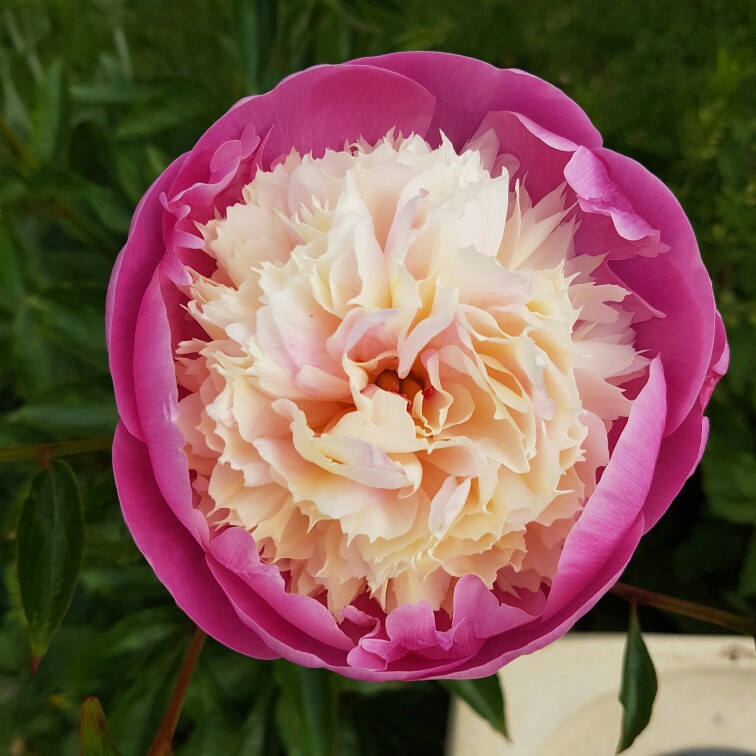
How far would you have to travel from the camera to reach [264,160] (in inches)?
20.0

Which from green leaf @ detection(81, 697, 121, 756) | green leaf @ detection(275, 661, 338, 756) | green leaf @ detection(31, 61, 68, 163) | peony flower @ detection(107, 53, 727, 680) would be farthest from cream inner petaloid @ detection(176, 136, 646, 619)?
green leaf @ detection(31, 61, 68, 163)

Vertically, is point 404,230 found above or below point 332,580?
above

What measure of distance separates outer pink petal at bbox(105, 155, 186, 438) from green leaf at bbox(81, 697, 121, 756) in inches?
5.8

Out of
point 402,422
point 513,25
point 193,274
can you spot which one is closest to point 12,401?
point 193,274

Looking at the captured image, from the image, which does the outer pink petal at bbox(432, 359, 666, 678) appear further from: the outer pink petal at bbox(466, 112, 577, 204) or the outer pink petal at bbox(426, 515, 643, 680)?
the outer pink petal at bbox(466, 112, 577, 204)

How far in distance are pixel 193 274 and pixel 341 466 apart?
0.16m

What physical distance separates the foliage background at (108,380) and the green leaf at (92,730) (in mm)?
282

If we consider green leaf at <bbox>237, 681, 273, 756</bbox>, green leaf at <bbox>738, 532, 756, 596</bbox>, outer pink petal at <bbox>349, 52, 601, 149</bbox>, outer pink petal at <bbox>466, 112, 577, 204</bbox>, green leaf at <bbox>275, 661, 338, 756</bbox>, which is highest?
outer pink petal at <bbox>349, 52, 601, 149</bbox>

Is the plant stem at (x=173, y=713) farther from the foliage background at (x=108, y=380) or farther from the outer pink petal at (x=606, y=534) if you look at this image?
the outer pink petal at (x=606, y=534)

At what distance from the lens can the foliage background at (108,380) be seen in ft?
2.31

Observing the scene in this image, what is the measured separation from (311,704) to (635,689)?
0.92 ft

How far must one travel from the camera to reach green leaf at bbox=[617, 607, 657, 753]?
0.58 meters

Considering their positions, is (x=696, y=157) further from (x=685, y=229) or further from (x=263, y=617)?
(x=263, y=617)

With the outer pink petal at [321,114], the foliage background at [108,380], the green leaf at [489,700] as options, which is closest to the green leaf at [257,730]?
the foliage background at [108,380]
